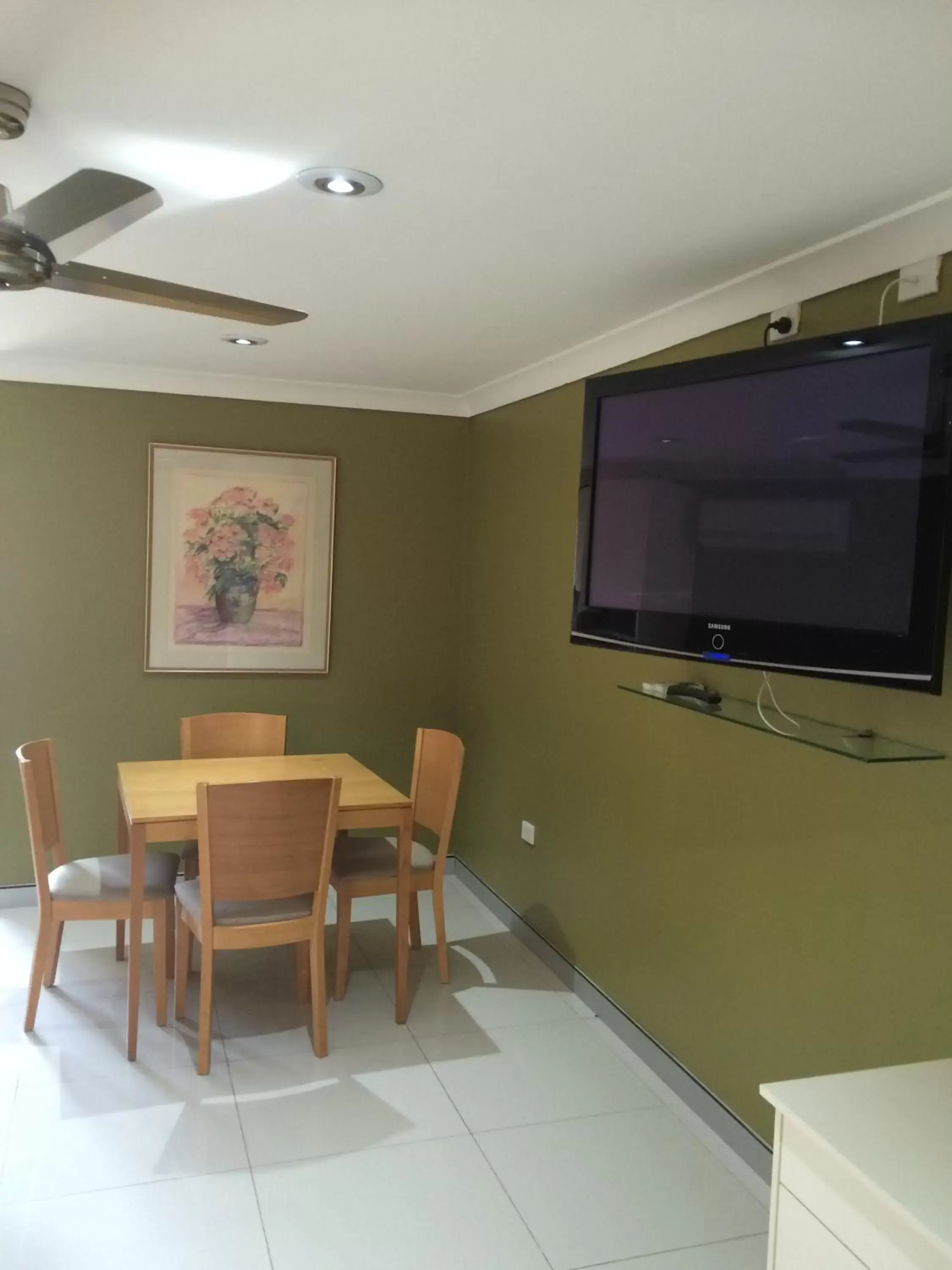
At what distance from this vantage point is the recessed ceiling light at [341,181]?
6.31 ft

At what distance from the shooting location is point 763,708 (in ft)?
8.10

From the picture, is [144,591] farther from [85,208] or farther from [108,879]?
[85,208]

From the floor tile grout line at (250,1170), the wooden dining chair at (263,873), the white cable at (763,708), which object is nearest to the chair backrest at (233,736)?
the wooden dining chair at (263,873)

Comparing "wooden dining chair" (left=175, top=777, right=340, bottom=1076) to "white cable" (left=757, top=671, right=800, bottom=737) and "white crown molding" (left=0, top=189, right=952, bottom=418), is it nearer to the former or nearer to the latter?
"white cable" (left=757, top=671, right=800, bottom=737)

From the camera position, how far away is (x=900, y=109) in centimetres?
157

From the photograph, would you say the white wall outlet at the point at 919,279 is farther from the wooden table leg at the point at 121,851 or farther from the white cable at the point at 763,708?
the wooden table leg at the point at 121,851

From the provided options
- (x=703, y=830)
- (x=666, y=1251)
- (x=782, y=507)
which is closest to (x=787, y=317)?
(x=782, y=507)

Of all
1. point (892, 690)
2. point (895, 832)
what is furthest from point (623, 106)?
point (895, 832)

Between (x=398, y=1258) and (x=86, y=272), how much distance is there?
2205mm

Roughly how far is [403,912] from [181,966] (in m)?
0.75

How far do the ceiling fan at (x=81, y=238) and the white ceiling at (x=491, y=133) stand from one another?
0.58 ft

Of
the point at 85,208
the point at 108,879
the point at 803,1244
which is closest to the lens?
the point at 803,1244

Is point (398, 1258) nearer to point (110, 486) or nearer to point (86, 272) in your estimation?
point (86, 272)

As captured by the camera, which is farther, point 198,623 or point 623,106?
point 198,623
